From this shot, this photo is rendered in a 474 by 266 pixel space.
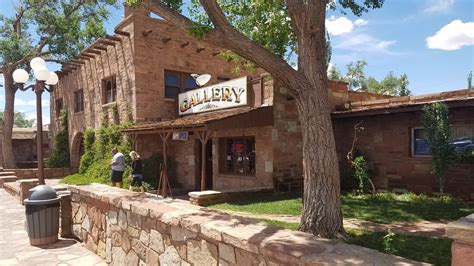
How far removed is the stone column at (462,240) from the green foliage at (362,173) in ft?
30.0

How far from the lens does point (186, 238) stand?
3.85 m

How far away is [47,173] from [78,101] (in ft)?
14.5

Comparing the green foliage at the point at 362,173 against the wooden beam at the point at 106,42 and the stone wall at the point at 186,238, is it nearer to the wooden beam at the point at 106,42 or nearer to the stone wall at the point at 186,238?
the stone wall at the point at 186,238

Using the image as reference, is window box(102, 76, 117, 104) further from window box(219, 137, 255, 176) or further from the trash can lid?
the trash can lid

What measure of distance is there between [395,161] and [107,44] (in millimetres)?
13175

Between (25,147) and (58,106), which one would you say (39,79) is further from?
(25,147)

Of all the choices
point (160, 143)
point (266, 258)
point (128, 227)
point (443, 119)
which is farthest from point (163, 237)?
point (160, 143)

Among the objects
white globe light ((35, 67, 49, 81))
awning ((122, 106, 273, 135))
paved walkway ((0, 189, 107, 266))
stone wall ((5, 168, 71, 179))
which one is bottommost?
paved walkway ((0, 189, 107, 266))

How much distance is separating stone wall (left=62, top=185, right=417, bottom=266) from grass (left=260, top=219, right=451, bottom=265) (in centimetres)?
225

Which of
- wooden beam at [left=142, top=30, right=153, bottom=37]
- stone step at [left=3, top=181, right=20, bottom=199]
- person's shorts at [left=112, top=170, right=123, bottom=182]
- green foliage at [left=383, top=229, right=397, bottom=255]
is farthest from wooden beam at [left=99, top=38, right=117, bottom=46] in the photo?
green foliage at [left=383, top=229, right=397, bottom=255]

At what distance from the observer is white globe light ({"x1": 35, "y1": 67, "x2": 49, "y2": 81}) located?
29.5 feet

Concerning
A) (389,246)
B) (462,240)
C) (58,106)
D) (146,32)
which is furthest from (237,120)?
(58,106)

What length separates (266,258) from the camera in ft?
9.37

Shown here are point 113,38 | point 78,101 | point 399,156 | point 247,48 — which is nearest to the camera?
point 247,48
